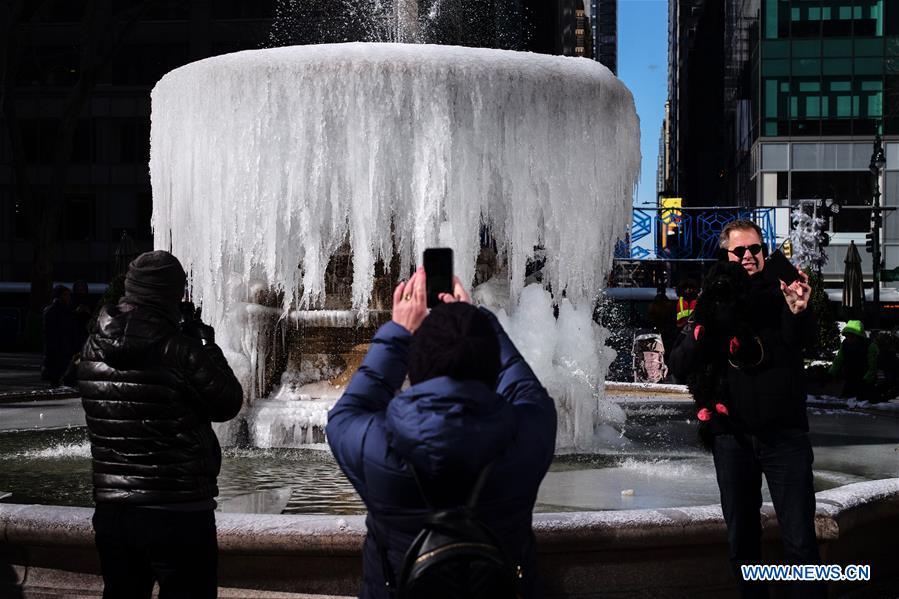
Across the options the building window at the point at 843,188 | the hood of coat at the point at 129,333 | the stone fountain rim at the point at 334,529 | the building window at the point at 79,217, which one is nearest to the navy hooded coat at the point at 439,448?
the hood of coat at the point at 129,333

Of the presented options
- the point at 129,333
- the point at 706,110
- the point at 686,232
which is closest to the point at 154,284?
the point at 129,333

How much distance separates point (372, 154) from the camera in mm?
9039

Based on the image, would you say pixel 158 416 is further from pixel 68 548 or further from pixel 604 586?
pixel 604 586

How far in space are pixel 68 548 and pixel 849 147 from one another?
55.6 meters

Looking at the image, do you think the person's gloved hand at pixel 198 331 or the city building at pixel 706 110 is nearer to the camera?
the person's gloved hand at pixel 198 331

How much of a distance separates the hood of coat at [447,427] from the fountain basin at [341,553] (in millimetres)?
2331

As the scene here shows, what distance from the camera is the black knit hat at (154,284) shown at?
12.8 ft

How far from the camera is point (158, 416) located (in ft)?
12.4

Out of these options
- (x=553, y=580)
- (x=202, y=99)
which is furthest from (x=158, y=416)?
(x=202, y=99)

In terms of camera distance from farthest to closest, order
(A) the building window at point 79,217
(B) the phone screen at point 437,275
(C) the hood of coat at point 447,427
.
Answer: (A) the building window at point 79,217, (B) the phone screen at point 437,275, (C) the hood of coat at point 447,427

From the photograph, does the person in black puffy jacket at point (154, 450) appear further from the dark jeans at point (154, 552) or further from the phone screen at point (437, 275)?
the phone screen at point (437, 275)

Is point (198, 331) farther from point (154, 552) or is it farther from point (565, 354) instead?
point (565, 354)

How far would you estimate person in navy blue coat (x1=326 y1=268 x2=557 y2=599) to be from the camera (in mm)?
2635

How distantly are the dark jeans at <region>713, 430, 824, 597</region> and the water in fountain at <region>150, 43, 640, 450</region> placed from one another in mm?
4658
